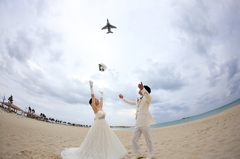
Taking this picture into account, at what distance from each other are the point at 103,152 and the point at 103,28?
658 inches

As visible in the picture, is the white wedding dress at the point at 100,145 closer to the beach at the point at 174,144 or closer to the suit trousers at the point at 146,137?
the suit trousers at the point at 146,137

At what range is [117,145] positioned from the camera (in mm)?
4469

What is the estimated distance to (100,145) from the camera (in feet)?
14.2

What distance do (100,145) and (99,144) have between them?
4 centimetres

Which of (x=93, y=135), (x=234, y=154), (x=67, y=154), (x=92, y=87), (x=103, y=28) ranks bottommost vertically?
(x=67, y=154)

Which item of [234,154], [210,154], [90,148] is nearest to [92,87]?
[90,148]

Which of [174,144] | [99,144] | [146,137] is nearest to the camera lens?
[146,137]

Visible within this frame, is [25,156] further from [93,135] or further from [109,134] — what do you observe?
[109,134]

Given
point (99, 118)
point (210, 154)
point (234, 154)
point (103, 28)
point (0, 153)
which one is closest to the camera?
point (234, 154)

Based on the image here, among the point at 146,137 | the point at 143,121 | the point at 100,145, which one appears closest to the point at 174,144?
the point at 146,137

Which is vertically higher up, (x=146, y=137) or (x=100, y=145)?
(x=146, y=137)

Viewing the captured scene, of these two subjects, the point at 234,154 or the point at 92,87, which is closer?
the point at 234,154

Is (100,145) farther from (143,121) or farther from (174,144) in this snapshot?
(174,144)

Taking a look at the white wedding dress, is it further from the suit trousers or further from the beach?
the beach
